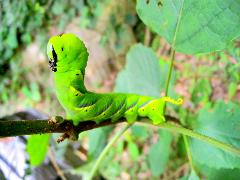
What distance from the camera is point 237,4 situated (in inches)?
30.3

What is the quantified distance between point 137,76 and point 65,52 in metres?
0.83

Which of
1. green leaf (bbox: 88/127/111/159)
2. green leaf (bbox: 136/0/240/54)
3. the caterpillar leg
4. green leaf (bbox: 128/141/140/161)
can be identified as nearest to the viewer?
green leaf (bbox: 136/0/240/54)

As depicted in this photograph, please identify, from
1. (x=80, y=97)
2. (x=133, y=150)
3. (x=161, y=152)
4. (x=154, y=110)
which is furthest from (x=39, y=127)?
(x=133, y=150)

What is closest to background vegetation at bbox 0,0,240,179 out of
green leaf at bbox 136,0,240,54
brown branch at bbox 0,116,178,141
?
green leaf at bbox 136,0,240,54

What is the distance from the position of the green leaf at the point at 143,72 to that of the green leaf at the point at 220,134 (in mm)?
334

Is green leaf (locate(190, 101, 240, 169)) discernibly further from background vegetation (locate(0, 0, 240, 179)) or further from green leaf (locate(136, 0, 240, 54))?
green leaf (locate(136, 0, 240, 54))

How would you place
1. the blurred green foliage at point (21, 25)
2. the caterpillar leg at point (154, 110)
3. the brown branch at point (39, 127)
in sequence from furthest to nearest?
1. the blurred green foliage at point (21, 25)
2. the caterpillar leg at point (154, 110)
3. the brown branch at point (39, 127)

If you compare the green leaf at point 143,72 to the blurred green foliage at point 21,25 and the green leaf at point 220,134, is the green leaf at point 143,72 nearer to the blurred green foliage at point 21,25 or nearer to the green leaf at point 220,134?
the green leaf at point 220,134

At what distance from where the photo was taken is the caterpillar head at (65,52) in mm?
683

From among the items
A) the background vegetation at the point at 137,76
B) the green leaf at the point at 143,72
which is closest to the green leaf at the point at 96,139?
the background vegetation at the point at 137,76

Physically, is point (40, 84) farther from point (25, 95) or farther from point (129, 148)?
point (129, 148)

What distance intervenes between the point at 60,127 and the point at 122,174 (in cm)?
196

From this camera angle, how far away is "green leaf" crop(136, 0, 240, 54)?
78 centimetres

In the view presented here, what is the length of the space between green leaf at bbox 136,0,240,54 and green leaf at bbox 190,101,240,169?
1.06 ft
